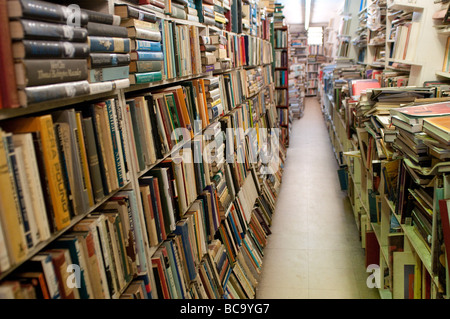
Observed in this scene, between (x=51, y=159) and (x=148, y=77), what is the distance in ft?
1.99

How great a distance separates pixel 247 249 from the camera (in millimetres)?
2777

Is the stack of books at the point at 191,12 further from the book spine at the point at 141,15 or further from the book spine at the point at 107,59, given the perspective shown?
the book spine at the point at 107,59

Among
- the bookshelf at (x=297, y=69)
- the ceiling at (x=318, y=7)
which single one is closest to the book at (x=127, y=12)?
the bookshelf at (x=297, y=69)

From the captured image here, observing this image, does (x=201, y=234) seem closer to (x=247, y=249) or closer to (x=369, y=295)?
(x=247, y=249)

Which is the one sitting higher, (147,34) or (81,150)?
(147,34)

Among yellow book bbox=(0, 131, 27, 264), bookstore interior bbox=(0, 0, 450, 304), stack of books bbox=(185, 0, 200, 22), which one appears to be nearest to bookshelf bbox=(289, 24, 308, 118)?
bookstore interior bbox=(0, 0, 450, 304)

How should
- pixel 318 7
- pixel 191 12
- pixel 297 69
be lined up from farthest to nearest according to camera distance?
1. pixel 318 7
2. pixel 297 69
3. pixel 191 12

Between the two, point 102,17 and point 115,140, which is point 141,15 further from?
point 115,140

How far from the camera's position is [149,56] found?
4.39 ft

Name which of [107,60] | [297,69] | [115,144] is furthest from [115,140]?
[297,69]

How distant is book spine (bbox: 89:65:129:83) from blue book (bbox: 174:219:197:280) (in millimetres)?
757

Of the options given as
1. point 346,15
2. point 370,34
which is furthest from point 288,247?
point 346,15

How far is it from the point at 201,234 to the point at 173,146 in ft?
1.84

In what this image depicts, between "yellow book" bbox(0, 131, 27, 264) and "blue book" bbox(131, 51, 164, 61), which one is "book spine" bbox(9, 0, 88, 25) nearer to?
"yellow book" bbox(0, 131, 27, 264)
